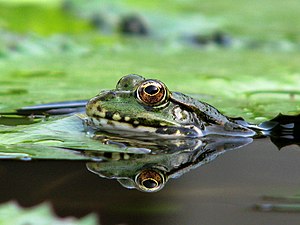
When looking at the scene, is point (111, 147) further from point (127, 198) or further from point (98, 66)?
point (98, 66)

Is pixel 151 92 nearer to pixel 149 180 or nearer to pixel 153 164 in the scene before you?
pixel 153 164

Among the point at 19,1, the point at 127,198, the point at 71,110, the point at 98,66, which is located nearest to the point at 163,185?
the point at 127,198

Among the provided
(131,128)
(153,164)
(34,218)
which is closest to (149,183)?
(153,164)

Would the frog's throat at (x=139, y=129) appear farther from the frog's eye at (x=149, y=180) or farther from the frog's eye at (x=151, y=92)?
the frog's eye at (x=149, y=180)

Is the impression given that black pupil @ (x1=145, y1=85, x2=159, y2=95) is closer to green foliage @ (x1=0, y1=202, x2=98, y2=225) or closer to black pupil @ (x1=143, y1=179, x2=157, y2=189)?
black pupil @ (x1=143, y1=179, x2=157, y2=189)

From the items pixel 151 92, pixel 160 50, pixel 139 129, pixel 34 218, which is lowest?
pixel 34 218

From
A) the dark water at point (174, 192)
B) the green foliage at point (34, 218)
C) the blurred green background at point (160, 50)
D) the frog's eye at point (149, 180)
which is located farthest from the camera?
the blurred green background at point (160, 50)

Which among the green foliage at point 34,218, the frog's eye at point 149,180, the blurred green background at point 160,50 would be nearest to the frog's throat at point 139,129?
the blurred green background at point 160,50

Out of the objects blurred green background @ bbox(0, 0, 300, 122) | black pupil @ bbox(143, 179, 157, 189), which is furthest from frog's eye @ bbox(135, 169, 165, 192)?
blurred green background @ bbox(0, 0, 300, 122)
